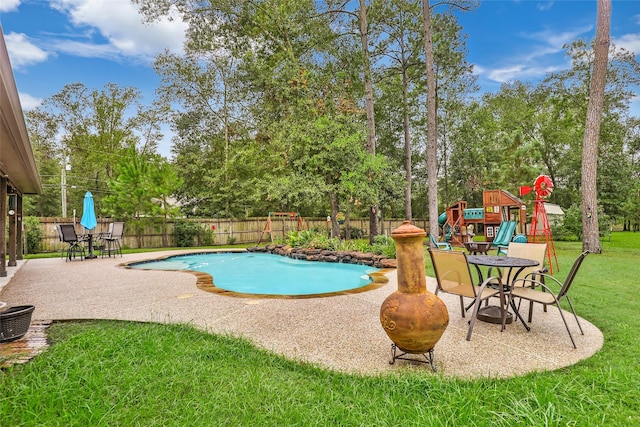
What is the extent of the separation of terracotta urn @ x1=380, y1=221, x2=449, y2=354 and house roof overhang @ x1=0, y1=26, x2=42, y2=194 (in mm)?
3105

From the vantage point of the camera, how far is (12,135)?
407 cm

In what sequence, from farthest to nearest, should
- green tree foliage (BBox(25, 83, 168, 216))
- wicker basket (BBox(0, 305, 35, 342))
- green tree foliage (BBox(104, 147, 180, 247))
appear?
1. green tree foliage (BBox(25, 83, 168, 216))
2. green tree foliage (BBox(104, 147, 180, 247))
3. wicker basket (BBox(0, 305, 35, 342))

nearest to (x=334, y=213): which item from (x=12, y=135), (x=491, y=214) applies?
(x=491, y=214)

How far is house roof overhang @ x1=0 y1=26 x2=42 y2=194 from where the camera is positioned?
2537 millimetres

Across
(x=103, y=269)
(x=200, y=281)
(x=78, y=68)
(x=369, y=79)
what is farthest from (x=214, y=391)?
(x=78, y=68)

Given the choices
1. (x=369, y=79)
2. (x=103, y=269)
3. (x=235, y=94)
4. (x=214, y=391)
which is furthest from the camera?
(x=235, y=94)

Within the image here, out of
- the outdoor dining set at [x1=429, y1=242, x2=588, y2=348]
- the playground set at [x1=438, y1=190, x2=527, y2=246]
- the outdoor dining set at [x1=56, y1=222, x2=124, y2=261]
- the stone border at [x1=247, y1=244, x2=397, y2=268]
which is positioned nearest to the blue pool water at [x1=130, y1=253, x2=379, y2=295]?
the stone border at [x1=247, y1=244, x2=397, y2=268]

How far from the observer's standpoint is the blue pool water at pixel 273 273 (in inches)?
269

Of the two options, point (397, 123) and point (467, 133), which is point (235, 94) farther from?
point (467, 133)

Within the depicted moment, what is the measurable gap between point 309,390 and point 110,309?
3362 mm

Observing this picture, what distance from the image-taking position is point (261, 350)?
115 inches

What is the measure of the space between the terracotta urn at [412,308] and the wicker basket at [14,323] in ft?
10.4

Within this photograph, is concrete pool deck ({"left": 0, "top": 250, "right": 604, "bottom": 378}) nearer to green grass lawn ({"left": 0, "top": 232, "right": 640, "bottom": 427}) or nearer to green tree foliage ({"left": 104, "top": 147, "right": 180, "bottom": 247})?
green grass lawn ({"left": 0, "top": 232, "right": 640, "bottom": 427})

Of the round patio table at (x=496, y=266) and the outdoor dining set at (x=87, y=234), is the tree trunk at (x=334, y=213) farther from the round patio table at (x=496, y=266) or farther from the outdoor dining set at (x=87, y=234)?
the round patio table at (x=496, y=266)
